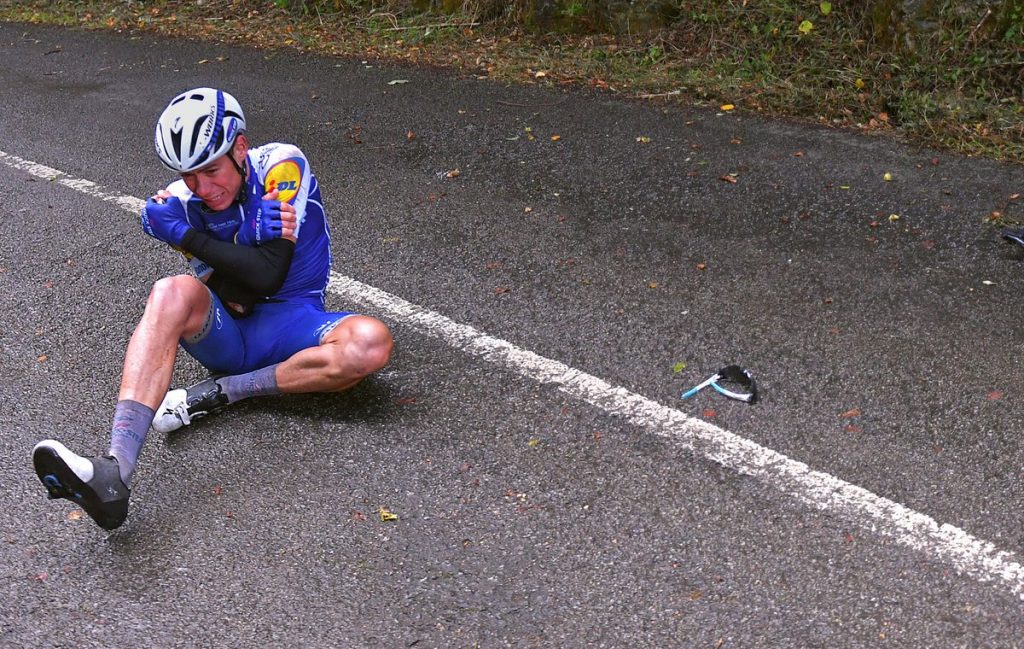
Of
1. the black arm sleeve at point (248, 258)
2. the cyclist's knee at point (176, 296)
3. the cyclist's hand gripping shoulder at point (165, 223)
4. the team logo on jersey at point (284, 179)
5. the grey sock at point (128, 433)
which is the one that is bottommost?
the grey sock at point (128, 433)

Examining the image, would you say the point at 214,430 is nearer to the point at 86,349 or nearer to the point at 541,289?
the point at 86,349

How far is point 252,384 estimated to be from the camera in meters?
4.47

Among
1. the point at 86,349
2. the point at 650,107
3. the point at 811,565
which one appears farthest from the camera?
the point at 650,107

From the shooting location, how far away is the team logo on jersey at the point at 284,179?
434 cm

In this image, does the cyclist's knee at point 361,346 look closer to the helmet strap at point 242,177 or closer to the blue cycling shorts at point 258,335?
the blue cycling shorts at point 258,335

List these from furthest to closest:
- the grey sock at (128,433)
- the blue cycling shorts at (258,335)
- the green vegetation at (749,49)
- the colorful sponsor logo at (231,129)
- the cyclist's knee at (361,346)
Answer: the green vegetation at (749,49) < the blue cycling shorts at (258,335) < the cyclist's knee at (361,346) < the colorful sponsor logo at (231,129) < the grey sock at (128,433)

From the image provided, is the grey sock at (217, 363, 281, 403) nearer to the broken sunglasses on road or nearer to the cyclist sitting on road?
the cyclist sitting on road

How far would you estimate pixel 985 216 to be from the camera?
5766 mm

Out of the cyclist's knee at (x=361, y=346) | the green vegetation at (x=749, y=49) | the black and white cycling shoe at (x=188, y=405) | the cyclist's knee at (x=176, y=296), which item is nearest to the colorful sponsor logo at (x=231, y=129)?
the cyclist's knee at (x=176, y=296)

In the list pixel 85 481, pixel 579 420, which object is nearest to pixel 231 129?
pixel 85 481

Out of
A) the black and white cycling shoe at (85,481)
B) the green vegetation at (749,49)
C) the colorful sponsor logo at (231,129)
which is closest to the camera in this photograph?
the black and white cycling shoe at (85,481)

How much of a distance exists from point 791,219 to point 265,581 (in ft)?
12.2

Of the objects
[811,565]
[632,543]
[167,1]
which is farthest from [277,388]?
[167,1]

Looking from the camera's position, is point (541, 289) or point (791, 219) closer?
point (541, 289)
